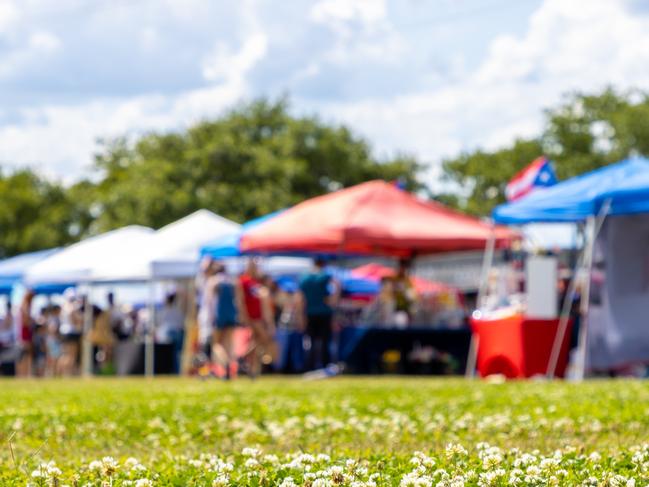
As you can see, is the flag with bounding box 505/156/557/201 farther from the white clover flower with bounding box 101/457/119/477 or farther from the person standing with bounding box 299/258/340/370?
the white clover flower with bounding box 101/457/119/477

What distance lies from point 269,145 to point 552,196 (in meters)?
45.2

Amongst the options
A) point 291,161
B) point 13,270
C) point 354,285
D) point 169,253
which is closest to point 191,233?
point 169,253

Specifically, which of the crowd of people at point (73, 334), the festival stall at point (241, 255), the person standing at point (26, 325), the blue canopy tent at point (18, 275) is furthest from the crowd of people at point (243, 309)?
the blue canopy tent at point (18, 275)

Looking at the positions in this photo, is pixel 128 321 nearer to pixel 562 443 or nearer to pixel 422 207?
pixel 422 207

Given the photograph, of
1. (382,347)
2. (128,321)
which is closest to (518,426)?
(382,347)

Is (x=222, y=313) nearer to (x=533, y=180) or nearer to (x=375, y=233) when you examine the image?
(x=375, y=233)

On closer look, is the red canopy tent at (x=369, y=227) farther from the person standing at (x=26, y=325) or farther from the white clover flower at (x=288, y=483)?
the white clover flower at (x=288, y=483)

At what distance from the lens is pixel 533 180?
68.6 ft

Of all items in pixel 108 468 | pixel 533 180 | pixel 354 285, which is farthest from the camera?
pixel 354 285

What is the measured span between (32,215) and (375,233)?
5448 centimetres

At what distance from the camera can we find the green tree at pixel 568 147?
59094 millimetres

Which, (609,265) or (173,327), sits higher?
(609,265)

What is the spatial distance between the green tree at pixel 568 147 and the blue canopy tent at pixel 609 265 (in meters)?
40.8

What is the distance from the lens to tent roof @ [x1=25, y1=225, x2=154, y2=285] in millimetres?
25719
